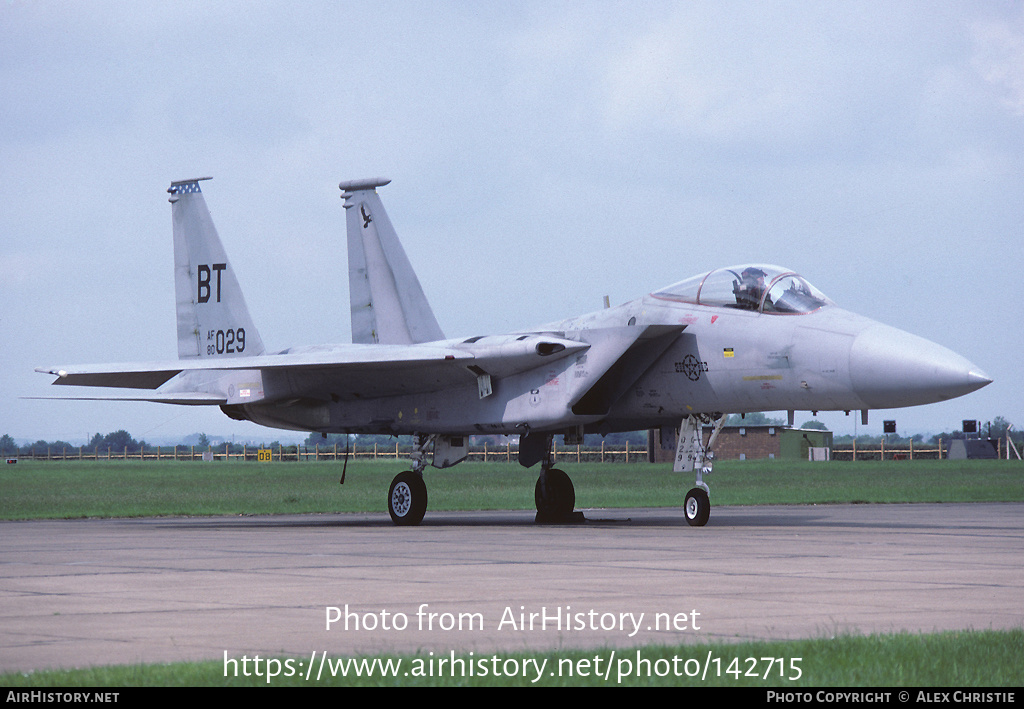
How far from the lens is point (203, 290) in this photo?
23.0m

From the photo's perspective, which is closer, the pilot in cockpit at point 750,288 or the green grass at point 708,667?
the green grass at point 708,667

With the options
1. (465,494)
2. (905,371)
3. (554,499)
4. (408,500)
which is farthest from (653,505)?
(905,371)

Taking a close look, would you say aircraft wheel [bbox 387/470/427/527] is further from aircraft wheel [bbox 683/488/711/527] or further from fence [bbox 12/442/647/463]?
fence [bbox 12/442/647/463]

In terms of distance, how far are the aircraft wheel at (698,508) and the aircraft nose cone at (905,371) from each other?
8.20 feet

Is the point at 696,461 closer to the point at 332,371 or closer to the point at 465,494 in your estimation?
the point at 332,371

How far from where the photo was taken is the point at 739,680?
5543 millimetres

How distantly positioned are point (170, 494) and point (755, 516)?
16.7 metres

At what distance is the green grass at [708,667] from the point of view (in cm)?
546

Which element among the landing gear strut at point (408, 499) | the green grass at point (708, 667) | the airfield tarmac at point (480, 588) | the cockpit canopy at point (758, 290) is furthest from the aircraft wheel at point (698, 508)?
the green grass at point (708, 667)

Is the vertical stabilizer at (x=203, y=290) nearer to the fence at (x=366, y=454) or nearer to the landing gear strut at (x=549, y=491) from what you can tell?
the landing gear strut at (x=549, y=491)

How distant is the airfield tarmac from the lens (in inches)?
268

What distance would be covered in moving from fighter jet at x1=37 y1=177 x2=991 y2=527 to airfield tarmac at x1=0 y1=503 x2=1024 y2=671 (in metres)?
1.73

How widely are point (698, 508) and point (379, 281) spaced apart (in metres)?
8.52
